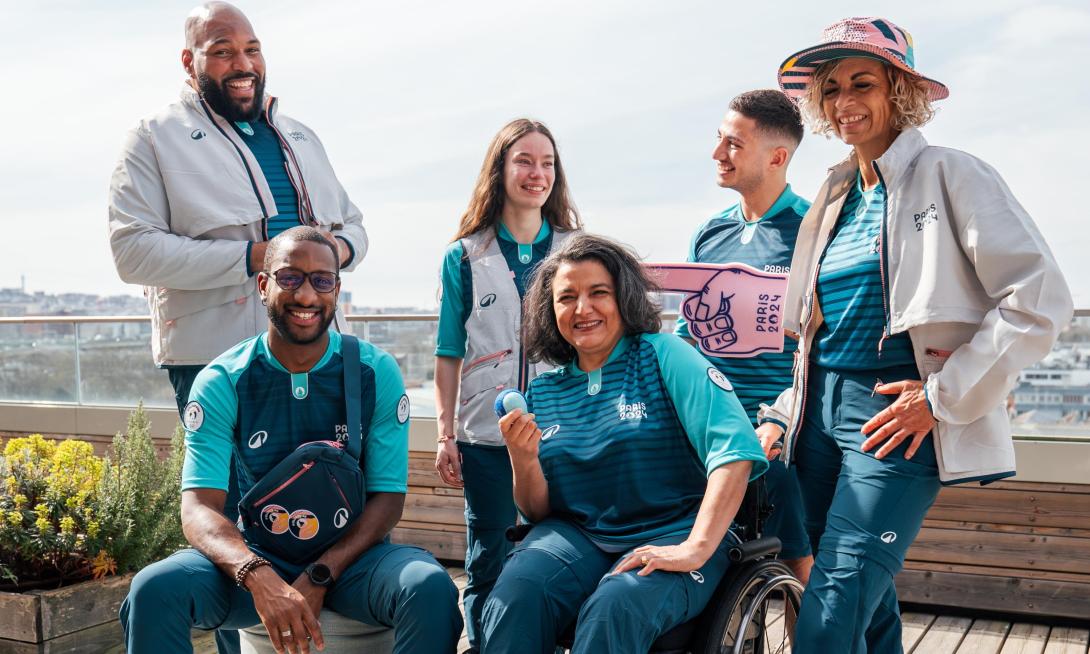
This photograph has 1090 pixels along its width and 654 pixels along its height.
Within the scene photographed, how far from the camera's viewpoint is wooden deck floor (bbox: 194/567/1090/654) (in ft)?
11.4

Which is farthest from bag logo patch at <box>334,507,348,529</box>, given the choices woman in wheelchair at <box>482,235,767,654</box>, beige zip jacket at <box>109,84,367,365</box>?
beige zip jacket at <box>109,84,367,365</box>

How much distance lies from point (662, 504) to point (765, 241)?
83 centimetres

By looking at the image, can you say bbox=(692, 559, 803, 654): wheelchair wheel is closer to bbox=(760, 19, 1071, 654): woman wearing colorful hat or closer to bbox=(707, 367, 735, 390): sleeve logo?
bbox=(760, 19, 1071, 654): woman wearing colorful hat

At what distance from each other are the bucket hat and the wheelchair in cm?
89

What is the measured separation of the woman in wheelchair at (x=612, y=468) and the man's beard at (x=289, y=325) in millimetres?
471

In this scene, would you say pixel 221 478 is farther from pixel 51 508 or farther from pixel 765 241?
pixel 765 241

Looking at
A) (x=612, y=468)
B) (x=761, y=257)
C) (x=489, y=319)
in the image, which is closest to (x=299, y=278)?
(x=489, y=319)

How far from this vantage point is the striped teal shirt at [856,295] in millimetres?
1990

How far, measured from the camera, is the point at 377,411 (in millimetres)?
2381

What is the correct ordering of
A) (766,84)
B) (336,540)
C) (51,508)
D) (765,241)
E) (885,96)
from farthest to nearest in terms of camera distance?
1. (51,508)
2. (766,84)
3. (765,241)
4. (336,540)
5. (885,96)

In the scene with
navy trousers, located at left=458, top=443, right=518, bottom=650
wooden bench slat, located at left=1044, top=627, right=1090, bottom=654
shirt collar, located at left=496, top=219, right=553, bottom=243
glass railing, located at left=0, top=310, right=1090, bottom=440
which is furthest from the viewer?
glass railing, located at left=0, top=310, right=1090, bottom=440

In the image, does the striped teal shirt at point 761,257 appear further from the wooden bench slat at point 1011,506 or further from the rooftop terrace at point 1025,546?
the wooden bench slat at point 1011,506

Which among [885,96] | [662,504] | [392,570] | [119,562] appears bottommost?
[119,562]

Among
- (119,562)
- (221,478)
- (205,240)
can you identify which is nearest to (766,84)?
(205,240)
